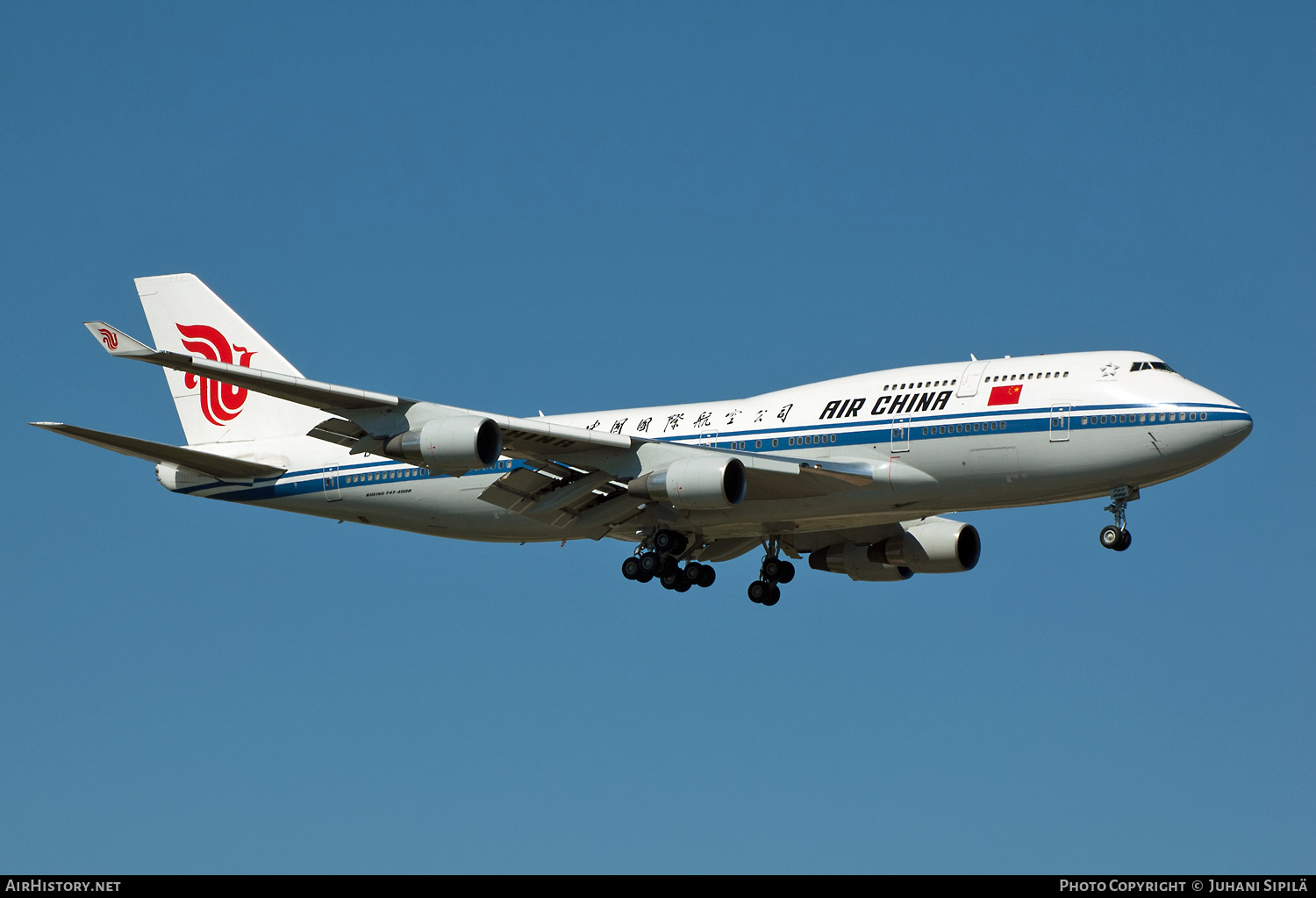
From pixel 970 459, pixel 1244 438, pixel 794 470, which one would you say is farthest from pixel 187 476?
pixel 1244 438

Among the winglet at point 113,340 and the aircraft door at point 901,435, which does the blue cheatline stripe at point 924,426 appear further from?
the winglet at point 113,340

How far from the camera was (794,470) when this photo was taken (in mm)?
39656

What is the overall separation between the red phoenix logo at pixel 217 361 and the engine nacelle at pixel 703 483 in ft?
53.2

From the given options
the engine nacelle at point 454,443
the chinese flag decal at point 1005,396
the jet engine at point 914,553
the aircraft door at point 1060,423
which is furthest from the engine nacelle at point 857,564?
the engine nacelle at point 454,443

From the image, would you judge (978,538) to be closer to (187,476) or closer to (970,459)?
(970,459)

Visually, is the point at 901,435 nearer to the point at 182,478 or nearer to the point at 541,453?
the point at 541,453

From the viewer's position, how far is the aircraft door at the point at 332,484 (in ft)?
153

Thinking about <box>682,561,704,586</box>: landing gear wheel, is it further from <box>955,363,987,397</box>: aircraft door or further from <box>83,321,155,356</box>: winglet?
<box>83,321,155,356</box>: winglet

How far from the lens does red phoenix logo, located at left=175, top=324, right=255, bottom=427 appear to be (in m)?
49.3

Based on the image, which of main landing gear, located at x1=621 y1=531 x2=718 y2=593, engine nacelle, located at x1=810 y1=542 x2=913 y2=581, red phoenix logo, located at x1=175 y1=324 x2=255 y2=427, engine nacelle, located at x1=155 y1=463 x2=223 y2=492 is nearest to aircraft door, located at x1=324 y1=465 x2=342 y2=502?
engine nacelle, located at x1=155 y1=463 x2=223 y2=492

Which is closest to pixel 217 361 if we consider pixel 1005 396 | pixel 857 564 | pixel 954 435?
pixel 857 564

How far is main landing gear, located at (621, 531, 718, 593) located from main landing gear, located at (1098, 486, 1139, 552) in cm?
1157

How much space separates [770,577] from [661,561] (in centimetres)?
481
